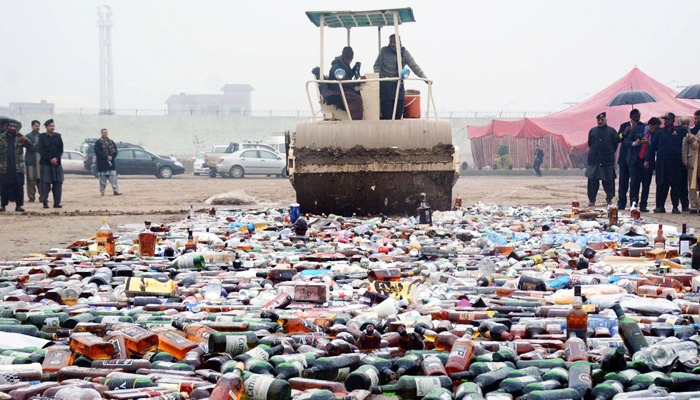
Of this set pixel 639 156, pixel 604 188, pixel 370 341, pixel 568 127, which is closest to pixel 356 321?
pixel 370 341

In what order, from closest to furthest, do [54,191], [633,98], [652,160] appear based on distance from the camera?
1. [652,160]
2. [54,191]
3. [633,98]

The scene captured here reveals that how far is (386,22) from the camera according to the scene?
43.2 ft

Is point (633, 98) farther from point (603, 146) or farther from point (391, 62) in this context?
point (391, 62)

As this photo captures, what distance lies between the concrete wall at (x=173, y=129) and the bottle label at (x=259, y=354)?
49.6 meters

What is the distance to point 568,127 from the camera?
109 ft

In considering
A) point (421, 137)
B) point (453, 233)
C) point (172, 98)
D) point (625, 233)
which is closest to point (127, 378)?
point (453, 233)

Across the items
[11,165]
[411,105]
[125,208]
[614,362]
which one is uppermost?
[411,105]

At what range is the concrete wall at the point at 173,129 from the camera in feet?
175

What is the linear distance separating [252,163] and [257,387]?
28170mm

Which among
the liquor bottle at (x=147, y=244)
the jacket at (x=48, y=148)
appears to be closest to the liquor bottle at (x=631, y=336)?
the liquor bottle at (x=147, y=244)

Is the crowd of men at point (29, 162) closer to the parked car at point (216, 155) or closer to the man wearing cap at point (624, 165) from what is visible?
the man wearing cap at point (624, 165)

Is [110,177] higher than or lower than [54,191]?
higher

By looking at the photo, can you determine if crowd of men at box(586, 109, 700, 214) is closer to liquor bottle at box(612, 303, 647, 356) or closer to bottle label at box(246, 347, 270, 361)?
liquor bottle at box(612, 303, 647, 356)

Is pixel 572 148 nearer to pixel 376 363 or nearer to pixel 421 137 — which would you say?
pixel 421 137
